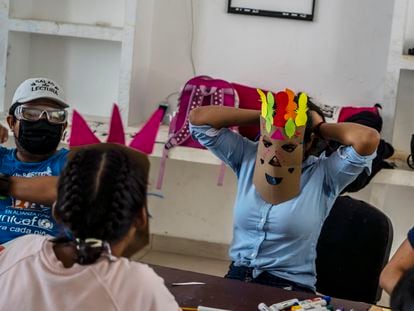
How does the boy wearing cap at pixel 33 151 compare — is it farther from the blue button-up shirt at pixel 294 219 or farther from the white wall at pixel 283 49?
the white wall at pixel 283 49

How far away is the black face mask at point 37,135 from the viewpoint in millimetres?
2033

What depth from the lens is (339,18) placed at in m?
3.63

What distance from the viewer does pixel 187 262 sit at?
12.6 feet

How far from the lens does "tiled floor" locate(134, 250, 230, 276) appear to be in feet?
12.3

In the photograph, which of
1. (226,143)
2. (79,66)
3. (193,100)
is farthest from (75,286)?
(79,66)

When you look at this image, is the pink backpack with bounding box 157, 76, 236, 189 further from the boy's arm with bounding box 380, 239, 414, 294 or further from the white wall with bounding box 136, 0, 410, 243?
the boy's arm with bounding box 380, 239, 414, 294

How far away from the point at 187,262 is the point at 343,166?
6.47 feet

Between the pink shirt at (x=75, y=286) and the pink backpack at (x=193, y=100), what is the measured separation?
2237 mm

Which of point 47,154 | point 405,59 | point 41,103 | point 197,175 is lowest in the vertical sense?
point 197,175

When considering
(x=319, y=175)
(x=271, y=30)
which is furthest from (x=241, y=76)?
(x=319, y=175)

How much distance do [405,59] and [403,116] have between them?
42cm

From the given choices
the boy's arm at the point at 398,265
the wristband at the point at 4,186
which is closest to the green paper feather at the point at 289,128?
the boy's arm at the point at 398,265

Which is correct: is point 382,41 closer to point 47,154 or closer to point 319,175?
point 319,175

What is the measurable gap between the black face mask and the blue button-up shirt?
2.01 ft
